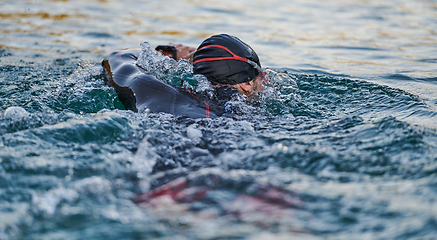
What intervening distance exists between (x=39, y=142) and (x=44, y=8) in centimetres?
944

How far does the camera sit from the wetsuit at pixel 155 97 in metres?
3.60

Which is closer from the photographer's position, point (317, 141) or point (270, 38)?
point (317, 141)

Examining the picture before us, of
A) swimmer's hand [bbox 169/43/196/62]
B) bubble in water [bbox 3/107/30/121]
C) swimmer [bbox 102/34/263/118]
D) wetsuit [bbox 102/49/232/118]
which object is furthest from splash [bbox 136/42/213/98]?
bubble in water [bbox 3/107/30/121]

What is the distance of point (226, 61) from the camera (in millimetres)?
4066

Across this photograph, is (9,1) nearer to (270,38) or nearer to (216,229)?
(270,38)

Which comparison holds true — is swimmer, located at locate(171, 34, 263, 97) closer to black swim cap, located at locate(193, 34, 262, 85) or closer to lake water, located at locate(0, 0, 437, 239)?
black swim cap, located at locate(193, 34, 262, 85)

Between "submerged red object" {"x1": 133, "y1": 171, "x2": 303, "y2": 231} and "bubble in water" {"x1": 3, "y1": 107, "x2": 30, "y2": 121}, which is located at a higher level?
"bubble in water" {"x1": 3, "y1": 107, "x2": 30, "y2": 121}

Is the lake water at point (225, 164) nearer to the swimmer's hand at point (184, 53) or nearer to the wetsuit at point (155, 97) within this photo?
the wetsuit at point (155, 97)

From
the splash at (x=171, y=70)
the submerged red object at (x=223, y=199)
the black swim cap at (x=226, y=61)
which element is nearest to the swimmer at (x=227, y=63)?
the black swim cap at (x=226, y=61)

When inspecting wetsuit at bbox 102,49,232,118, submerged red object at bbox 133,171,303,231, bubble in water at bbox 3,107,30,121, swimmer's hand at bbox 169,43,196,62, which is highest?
swimmer's hand at bbox 169,43,196,62

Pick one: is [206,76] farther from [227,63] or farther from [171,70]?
[171,70]

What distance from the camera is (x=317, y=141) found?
10.5ft

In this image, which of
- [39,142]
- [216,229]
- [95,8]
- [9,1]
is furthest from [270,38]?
[9,1]

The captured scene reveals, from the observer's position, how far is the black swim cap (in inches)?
160
